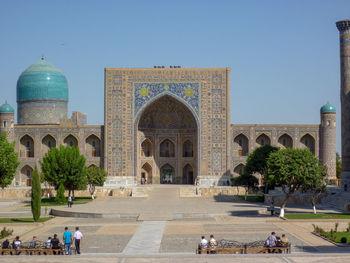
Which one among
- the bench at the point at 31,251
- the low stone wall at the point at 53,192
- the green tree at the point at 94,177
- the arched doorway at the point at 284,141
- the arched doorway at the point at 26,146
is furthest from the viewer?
the arched doorway at the point at 26,146

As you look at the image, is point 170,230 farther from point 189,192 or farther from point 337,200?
point 189,192

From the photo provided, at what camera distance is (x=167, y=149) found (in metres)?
46.0

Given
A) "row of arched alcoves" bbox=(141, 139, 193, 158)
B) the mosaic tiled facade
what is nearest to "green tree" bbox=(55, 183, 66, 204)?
the mosaic tiled facade

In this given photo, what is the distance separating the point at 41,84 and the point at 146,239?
31.8m

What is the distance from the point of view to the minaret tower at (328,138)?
141ft

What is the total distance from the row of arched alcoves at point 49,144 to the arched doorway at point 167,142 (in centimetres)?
351

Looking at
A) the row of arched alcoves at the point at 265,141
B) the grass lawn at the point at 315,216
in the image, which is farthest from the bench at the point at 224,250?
the row of arched alcoves at the point at 265,141

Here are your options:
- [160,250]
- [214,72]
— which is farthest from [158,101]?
[160,250]

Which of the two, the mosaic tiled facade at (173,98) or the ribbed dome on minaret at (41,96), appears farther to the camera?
the ribbed dome on minaret at (41,96)

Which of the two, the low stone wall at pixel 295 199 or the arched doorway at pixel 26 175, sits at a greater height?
the arched doorway at pixel 26 175

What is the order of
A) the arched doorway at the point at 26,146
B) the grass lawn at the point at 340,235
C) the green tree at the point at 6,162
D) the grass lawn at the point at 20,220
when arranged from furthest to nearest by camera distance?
the arched doorway at the point at 26,146
the green tree at the point at 6,162
the grass lawn at the point at 20,220
the grass lawn at the point at 340,235

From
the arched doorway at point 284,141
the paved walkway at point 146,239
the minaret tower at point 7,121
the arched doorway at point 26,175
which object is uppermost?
the minaret tower at point 7,121

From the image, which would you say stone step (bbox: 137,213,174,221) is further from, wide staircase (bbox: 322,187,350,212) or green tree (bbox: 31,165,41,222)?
wide staircase (bbox: 322,187,350,212)

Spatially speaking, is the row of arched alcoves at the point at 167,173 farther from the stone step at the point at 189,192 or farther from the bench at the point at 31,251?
the bench at the point at 31,251
